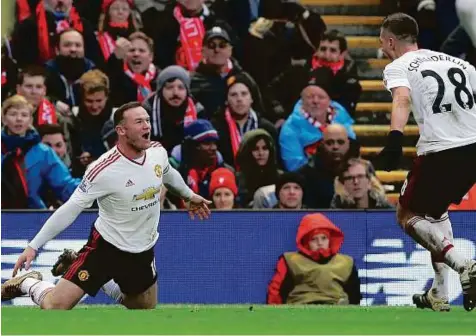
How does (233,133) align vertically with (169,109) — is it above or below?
below

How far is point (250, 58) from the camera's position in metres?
18.0

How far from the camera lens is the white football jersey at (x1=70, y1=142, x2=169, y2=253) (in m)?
12.1

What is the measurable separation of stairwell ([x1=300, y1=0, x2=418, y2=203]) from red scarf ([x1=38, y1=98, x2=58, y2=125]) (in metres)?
4.11

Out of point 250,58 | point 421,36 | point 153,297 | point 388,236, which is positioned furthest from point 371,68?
point 153,297

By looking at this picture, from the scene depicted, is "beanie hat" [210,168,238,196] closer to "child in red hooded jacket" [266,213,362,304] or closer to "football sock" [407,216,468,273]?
"child in red hooded jacket" [266,213,362,304]

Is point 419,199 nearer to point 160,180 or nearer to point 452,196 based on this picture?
point 452,196

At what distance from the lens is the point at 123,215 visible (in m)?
12.3

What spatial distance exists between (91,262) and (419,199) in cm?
287

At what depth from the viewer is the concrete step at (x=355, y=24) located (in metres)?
20.1

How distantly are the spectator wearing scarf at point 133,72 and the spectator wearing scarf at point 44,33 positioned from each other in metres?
0.46

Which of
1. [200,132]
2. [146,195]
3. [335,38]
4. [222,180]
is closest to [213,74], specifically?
[200,132]

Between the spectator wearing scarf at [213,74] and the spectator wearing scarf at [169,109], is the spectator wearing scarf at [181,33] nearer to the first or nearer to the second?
the spectator wearing scarf at [213,74]

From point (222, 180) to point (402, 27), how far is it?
4.80 m

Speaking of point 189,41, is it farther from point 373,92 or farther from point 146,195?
point 146,195
